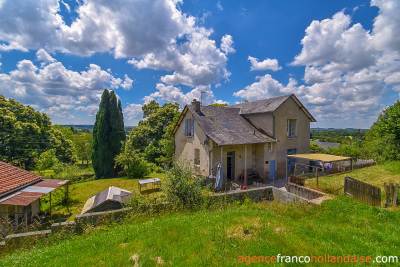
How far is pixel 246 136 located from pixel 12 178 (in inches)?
640

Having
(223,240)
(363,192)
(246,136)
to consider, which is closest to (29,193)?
(223,240)

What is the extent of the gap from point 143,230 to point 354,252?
571 cm

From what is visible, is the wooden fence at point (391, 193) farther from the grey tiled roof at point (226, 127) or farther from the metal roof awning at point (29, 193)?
the metal roof awning at point (29, 193)

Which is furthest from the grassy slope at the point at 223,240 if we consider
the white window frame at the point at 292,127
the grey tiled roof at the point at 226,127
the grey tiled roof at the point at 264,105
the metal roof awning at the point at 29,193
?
the white window frame at the point at 292,127

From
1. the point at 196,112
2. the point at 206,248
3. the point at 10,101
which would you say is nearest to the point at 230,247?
the point at 206,248

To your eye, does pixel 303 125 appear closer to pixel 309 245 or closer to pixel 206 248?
pixel 309 245

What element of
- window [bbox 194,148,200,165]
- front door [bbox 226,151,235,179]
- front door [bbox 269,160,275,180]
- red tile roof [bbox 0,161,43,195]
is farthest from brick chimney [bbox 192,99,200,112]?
red tile roof [bbox 0,161,43,195]

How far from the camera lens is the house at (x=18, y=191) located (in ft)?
28.2

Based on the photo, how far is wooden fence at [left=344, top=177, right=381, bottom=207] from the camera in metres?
7.56

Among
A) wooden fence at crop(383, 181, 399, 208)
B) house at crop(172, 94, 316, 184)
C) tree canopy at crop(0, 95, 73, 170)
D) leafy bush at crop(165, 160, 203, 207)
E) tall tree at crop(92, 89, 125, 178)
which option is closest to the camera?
wooden fence at crop(383, 181, 399, 208)

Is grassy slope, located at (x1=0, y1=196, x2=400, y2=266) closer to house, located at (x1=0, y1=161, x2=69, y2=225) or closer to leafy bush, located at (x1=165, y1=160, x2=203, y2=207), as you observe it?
leafy bush, located at (x1=165, y1=160, x2=203, y2=207)

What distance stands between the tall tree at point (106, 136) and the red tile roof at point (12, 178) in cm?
1789

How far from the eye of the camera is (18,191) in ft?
31.1

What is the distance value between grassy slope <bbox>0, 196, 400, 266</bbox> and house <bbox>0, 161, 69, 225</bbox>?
512cm
